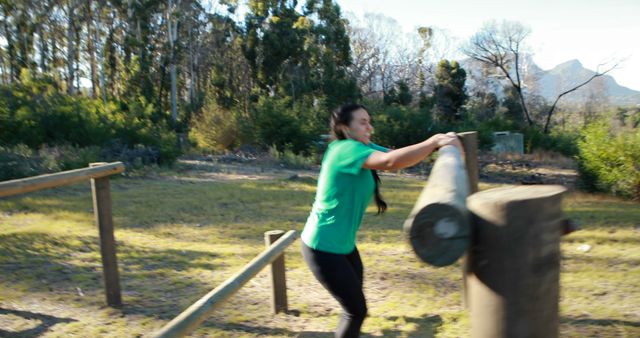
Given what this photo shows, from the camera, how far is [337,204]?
2.69 meters

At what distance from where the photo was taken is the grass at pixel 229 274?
4246 millimetres

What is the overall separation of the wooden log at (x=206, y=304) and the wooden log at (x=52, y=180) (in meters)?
1.68

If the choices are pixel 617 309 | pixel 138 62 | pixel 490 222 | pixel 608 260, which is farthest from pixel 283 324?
pixel 138 62

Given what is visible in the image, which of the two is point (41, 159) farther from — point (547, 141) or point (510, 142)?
point (547, 141)

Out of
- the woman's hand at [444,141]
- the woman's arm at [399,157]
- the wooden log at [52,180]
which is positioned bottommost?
the wooden log at [52,180]

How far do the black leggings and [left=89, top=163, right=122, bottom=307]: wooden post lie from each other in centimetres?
235

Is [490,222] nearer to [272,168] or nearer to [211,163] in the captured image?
[272,168]

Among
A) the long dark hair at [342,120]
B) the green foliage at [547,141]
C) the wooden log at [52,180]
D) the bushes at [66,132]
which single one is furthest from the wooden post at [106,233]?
the green foliage at [547,141]

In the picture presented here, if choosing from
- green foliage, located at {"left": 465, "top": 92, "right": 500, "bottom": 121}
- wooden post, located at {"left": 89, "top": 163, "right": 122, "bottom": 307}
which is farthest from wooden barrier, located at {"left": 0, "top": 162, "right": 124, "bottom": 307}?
green foliage, located at {"left": 465, "top": 92, "right": 500, "bottom": 121}

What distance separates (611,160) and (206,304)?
35.7 feet

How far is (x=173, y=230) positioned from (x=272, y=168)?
347 inches

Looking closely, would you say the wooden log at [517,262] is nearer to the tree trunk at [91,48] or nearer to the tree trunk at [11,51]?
the tree trunk at [91,48]

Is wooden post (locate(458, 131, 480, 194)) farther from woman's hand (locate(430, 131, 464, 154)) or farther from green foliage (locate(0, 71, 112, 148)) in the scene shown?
green foliage (locate(0, 71, 112, 148))

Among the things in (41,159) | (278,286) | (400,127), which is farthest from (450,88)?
(278,286)
